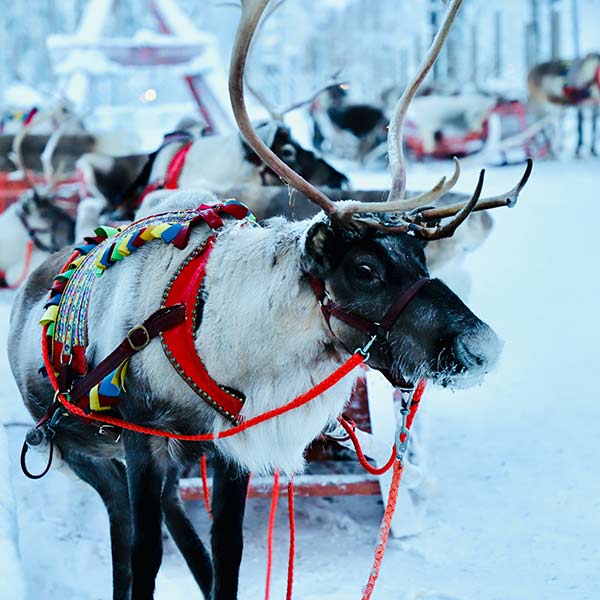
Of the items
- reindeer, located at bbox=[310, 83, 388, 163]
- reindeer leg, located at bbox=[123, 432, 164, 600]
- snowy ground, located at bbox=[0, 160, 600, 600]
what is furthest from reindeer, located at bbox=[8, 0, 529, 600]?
reindeer, located at bbox=[310, 83, 388, 163]

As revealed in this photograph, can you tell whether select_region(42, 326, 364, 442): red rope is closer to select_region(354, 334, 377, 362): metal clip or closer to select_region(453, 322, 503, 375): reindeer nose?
select_region(354, 334, 377, 362): metal clip

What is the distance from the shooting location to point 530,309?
702 centimetres

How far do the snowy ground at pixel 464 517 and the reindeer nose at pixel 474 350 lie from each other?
1.26 m

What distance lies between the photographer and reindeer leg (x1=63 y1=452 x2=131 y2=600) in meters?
2.92

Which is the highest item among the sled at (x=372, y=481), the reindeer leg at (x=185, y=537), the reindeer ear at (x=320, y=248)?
the reindeer ear at (x=320, y=248)

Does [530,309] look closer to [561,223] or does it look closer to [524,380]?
[524,380]

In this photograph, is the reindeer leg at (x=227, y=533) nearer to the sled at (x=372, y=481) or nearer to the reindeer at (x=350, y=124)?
the sled at (x=372, y=481)

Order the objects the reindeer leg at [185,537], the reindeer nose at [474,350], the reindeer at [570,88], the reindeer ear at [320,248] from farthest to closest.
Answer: the reindeer at [570,88]
the reindeer leg at [185,537]
the reindeer ear at [320,248]
the reindeer nose at [474,350]

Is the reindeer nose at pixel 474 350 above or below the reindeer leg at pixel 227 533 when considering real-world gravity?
above

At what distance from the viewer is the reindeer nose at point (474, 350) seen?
204cm

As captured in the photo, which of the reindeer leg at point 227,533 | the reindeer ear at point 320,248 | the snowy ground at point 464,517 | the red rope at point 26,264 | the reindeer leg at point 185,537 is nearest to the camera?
the reindeer ear at point 320,248

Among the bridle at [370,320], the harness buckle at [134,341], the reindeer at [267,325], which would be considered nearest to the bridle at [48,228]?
the reindeer at [267,325]

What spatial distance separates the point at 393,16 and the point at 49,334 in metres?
32.7

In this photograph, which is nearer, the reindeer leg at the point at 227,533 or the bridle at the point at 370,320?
the bridle at the point at 370,320
